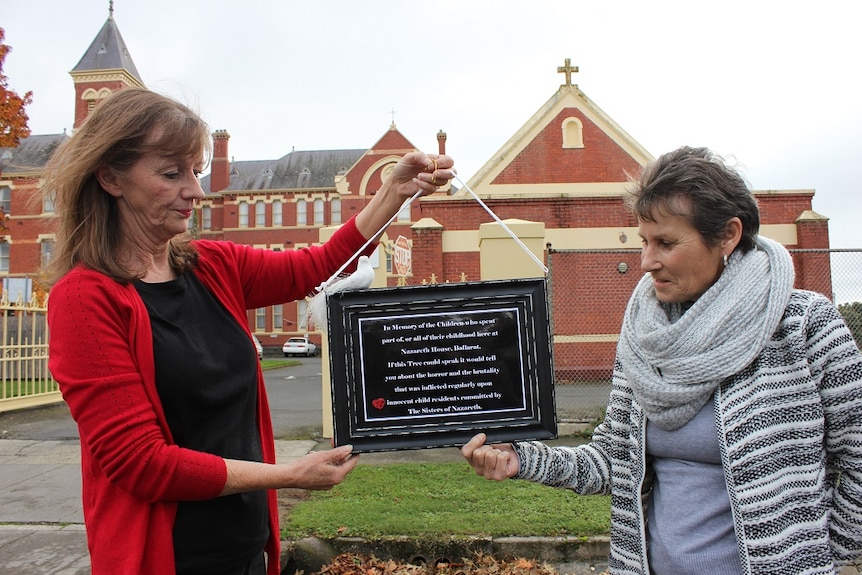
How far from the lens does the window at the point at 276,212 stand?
44.2 meters

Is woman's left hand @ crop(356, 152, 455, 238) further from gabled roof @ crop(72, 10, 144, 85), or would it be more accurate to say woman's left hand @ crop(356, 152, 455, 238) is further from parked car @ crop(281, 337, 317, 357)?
gabled roof @ crop(72, 10, 144, 85)

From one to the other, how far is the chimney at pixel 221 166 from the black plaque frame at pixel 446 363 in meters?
47.0

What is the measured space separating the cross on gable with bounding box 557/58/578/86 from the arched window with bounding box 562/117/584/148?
1228 millimetres

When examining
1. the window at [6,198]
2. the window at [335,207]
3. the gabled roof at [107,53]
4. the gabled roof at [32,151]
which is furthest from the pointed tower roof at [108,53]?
the window at [335,207]

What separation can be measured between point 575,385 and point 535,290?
10186mm

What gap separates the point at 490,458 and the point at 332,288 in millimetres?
749

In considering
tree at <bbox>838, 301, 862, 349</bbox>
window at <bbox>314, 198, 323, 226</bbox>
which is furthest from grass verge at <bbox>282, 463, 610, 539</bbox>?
window at <bbox>314, 198, 323, 226</bbox>

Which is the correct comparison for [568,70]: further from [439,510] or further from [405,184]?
[405,184]

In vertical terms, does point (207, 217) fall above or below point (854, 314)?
above

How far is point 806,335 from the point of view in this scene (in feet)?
5.60

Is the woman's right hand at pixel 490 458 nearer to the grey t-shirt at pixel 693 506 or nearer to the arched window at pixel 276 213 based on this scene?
the grey t-shirt at pixel 693 506

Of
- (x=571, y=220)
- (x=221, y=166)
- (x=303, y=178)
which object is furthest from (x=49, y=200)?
(x=221, y=166)

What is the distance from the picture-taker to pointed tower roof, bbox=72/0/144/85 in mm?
36875

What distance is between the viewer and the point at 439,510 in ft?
15.6
